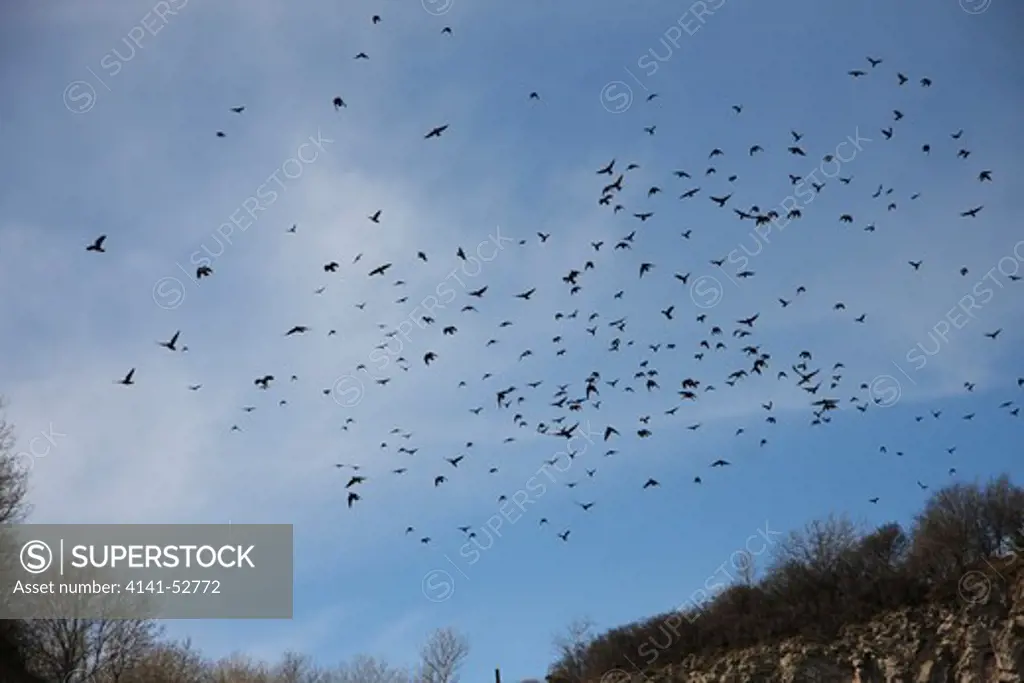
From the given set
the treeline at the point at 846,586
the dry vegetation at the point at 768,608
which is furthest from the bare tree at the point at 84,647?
the treeline at the point at 846,586

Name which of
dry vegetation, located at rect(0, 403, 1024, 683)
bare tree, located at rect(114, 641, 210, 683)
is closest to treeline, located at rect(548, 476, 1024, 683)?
dry vegetation, located at rect(0, 403, 1024, 683)

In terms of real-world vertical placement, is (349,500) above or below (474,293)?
below

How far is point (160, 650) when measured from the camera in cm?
6681

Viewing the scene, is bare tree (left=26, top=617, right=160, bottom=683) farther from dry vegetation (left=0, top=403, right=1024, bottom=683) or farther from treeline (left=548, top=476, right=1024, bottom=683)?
treeline (left=548, top=476, right=1024, bottom=683)

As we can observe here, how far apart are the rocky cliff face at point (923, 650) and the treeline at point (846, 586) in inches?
21.4

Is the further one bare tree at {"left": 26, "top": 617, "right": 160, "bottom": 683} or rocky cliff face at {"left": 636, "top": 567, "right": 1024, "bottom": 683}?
bare tree at {"left": 26, "top": 617, "right": 160, "bottom": 683}

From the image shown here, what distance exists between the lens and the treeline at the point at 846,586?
42931 mm

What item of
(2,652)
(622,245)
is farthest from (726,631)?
(2,652)

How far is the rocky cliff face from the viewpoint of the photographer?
118ft

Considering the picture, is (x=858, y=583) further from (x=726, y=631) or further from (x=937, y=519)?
(x=937, y=519)

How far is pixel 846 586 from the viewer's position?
46812 mm

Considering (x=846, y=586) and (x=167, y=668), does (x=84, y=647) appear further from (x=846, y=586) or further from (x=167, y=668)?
(x=846, y=586)

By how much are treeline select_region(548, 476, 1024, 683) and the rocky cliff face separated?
54 centimetres

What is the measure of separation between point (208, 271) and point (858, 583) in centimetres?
3458
